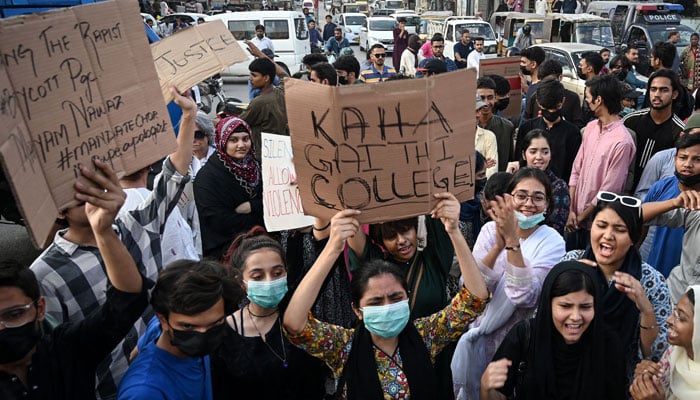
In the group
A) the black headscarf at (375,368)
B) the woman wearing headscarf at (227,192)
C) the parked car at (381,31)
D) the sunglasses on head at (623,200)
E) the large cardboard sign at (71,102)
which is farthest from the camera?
the parked car at (381,31)

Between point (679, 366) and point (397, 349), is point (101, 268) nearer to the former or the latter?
point (397, 349)

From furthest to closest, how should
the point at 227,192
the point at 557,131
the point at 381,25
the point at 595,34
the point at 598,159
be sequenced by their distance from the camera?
the point at 381,25
the point at 595,34
the point at 557,131
the point at 598,159
the point at 227,192

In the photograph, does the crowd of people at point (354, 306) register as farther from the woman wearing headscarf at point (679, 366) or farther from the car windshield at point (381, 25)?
the car windshield at point (381, 25)

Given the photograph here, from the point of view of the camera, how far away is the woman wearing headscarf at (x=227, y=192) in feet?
12.5

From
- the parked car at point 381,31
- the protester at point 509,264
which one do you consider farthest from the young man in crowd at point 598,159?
the parked car at point 381,31

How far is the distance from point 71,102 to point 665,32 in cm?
1480

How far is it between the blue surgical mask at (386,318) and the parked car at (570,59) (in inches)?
355

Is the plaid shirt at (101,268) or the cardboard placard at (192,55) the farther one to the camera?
the cardboard placard at (192,55)

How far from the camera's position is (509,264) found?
2736 mm

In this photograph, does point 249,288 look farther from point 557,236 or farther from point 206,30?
point 557,236

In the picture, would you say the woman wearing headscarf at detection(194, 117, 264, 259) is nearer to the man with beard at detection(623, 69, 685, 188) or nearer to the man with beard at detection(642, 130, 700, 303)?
the man with beard at detection(642, 130, 700, 303)

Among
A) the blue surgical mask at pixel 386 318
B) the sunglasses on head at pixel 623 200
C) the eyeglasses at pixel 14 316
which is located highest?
the eyeglasses at pixel 14 316

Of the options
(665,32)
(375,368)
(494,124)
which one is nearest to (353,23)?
(665,32)

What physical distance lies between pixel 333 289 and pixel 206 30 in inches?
61.5
